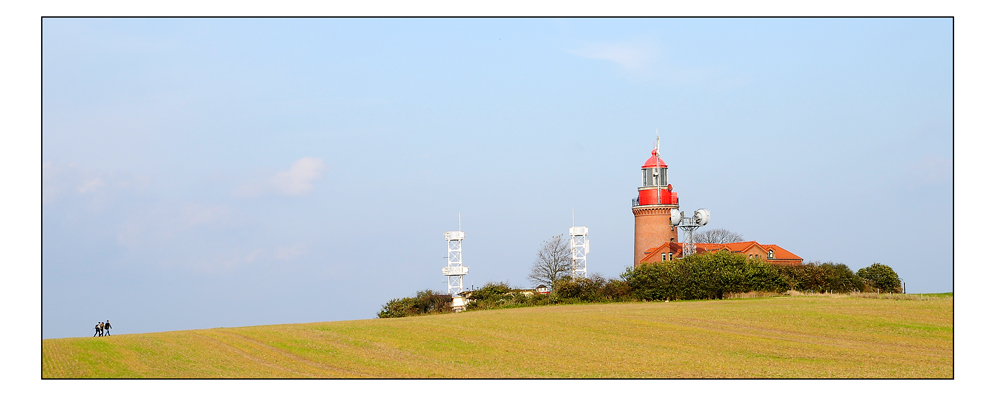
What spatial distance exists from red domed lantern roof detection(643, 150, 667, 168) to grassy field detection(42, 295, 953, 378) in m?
36.5

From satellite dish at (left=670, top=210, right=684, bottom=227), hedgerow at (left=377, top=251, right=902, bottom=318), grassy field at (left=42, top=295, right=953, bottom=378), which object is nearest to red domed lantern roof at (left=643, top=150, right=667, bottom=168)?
satellite dish at (left=670, top=210, right=684, bottom=227)

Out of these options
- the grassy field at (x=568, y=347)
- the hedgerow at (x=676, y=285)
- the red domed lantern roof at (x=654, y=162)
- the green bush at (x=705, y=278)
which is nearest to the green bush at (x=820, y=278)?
the hedgerow at (x=676, y=285)

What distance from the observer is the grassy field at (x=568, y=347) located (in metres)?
31.8

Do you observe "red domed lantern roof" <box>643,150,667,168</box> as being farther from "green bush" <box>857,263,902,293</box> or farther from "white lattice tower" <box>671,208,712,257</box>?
"green bush" <box>857,263,902,293</box>

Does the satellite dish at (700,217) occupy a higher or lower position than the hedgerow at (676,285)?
higher

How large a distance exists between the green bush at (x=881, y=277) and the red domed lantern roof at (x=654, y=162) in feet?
70.1

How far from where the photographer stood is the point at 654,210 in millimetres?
88875

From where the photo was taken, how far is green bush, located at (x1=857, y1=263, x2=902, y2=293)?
77.4m

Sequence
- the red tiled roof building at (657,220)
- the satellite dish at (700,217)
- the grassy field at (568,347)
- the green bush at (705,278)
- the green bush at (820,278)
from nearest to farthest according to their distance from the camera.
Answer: the grassy field at (568,347) < the green bush at (705,278) < the green bush at (820,278) < the satellite dish at (700,217) < the red tiled roof building at (657,220)

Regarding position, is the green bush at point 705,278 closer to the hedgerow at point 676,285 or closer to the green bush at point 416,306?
the hedgerow at point 676,285

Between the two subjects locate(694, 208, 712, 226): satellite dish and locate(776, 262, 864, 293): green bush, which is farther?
locate(694, 208, 712, 226): satellite dish

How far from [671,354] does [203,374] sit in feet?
59.0

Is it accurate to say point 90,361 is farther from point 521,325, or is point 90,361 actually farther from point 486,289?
point 486,289

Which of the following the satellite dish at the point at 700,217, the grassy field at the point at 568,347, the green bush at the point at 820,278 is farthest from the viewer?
the satellite dish at the point at 700,217
